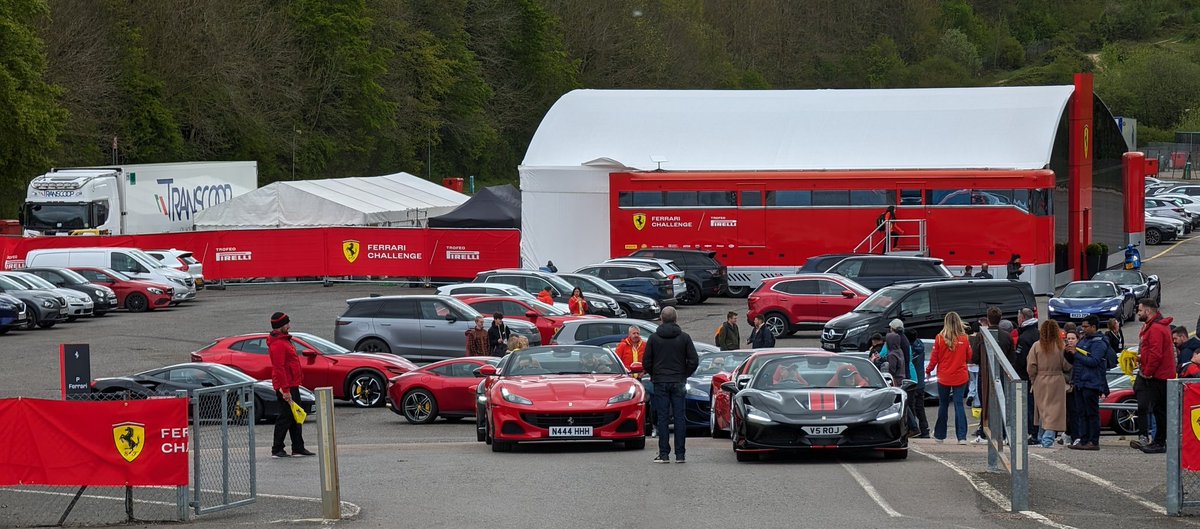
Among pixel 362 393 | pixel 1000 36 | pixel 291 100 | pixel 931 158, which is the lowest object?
pixel 362 393

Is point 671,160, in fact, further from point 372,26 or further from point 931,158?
point 372,26

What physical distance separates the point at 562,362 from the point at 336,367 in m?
7.81

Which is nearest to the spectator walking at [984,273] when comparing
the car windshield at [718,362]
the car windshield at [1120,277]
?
the car windshield at [1120,277]

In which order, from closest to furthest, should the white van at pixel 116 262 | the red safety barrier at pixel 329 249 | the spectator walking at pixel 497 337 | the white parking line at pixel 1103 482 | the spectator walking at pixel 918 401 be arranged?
the white parking line at pixel 1103 482, the spectator walking at pixel 918 401, the spectator walking at pixel 497 337, the white van at pixel 116 262, the red safety barrier at pixel 329 249

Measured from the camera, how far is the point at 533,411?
1591 centimetres

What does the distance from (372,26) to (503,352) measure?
6186 centimetres

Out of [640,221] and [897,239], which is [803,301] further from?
[640,221]

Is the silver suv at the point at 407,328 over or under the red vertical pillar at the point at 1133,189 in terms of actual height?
under

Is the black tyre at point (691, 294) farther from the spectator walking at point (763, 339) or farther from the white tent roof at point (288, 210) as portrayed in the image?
the white tent roof at point (288, 210)

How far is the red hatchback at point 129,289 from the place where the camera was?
4150cm

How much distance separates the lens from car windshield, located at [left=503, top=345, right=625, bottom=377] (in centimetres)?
1706

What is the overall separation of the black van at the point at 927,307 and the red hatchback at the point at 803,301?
397 cm

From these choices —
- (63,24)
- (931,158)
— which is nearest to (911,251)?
(931,158)

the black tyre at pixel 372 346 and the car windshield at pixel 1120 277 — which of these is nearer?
the black tyre at pixel 372 346
